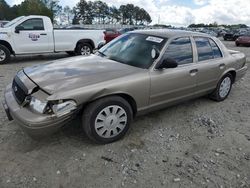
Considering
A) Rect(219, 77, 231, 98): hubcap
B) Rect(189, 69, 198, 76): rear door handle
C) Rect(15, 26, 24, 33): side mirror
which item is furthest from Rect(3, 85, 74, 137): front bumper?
Rect(15, 26, 24, 33): side mirror

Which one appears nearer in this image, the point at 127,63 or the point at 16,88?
the point at 16,88

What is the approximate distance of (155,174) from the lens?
9.32 ft

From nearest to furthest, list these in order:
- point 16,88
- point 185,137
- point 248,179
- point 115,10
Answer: point 248,179 → point 16,88 → point 185,137 → point 115,10

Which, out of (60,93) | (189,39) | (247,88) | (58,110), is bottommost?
(247,88)

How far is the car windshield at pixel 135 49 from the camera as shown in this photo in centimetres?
374

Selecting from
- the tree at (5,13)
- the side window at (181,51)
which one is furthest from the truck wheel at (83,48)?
the tree at (5,13)

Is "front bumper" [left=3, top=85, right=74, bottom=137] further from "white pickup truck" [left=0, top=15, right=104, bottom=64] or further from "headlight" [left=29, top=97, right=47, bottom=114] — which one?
"white pickup truck" [left=0, top=15, right=104, bottom=64]

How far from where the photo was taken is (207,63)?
4473 millimetres

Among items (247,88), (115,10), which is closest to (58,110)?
(247,88)

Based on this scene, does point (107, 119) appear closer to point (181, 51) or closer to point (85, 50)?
point (181, 51)

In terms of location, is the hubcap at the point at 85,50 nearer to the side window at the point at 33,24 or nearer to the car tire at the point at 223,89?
the side window at the point at 33,24

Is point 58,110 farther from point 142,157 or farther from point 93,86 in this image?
point 142,157

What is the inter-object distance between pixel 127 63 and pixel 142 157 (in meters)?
1.48

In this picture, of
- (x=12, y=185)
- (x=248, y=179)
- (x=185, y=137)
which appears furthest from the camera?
(x=185, y=137)
